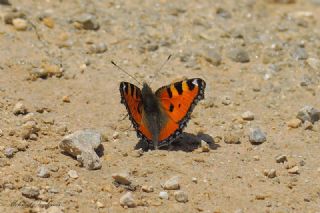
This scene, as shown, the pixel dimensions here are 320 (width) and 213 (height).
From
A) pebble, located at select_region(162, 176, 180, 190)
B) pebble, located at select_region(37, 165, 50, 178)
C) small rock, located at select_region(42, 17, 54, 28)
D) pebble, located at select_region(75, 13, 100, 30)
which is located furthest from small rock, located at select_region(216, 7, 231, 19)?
pebble, located at select_region(37, 165, 50, 178)

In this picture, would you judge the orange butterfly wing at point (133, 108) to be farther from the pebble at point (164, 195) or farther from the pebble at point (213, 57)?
the pebble at point (213, 57)

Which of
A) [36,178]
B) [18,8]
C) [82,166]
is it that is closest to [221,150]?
[82,166]

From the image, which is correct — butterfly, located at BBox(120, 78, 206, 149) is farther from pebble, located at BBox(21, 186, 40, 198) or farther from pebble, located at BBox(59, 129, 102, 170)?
pebble, located at BBox(21, 186, 40, 198)

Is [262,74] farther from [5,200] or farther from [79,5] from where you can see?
[5,200]

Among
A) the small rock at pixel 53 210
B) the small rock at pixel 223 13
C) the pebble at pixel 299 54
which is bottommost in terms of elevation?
the small rock at pixel 53 210

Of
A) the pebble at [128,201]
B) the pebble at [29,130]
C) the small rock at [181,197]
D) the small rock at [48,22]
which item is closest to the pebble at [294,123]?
the small rock at [181,197]

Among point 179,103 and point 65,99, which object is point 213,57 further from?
point 65,99
